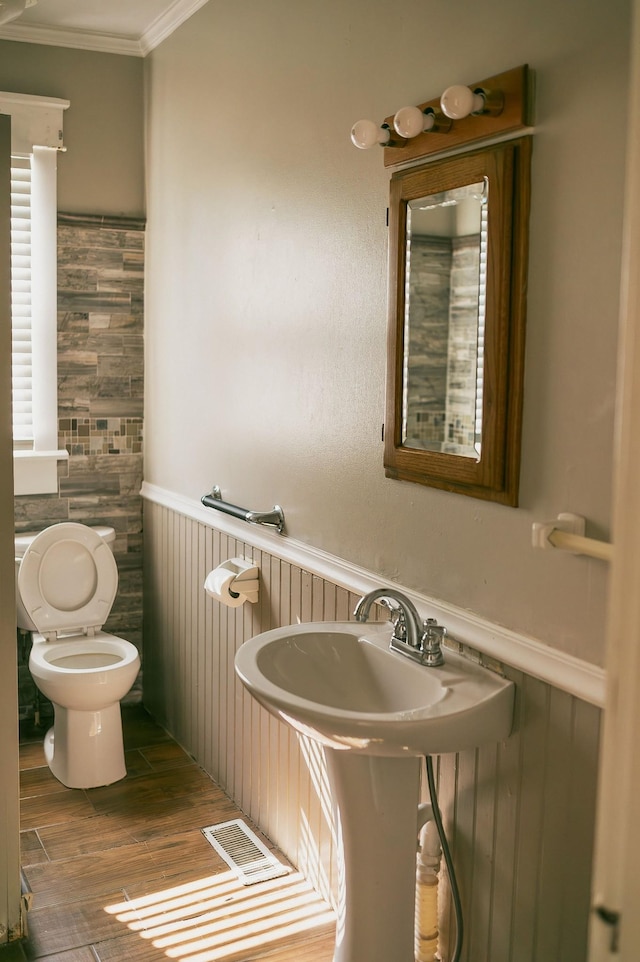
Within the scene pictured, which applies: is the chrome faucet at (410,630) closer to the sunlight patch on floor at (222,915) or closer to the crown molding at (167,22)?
the sunlight patch on floor at (222,915)

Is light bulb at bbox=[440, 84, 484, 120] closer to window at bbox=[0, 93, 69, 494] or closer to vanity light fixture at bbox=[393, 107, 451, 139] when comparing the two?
vanity light fixture at bbox=[393, 107, 451, 139]

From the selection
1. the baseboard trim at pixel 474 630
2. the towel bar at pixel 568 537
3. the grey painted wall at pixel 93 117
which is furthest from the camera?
the grey painted wall at pixel 93 117

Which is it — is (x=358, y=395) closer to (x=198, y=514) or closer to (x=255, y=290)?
(x=255, y=290)

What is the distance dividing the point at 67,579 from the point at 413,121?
7.52ft

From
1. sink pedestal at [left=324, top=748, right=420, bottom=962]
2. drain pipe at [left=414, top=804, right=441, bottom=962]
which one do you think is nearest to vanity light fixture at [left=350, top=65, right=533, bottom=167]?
sink pedestal at [left=324, top=748, right=420, bottom=962]

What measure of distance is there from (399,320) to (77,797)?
2.07m

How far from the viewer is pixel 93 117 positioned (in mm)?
3783

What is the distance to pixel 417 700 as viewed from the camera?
1.98 meters

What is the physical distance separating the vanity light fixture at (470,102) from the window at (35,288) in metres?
2.34

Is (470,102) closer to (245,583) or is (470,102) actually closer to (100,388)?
(245,583)

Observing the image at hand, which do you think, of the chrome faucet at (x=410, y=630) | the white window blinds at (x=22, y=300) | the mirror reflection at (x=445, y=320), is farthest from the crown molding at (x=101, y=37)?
the chrome faucet at (x=410, y=630)

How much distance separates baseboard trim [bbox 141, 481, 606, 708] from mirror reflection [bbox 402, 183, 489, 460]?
353mm

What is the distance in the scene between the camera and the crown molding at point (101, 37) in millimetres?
3500

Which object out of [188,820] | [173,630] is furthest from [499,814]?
[173,630]
